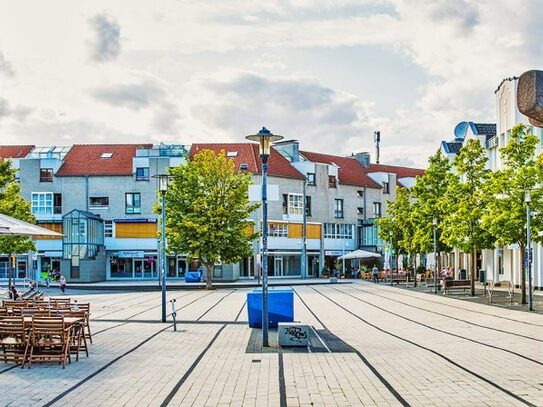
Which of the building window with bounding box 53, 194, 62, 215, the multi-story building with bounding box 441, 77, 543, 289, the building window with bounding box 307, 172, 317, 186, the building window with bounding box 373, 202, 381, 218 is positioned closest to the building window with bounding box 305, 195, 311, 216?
the building window with bounding box 307, 172, 317, 186

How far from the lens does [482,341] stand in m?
18.1

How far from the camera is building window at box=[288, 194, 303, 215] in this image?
74.9 m

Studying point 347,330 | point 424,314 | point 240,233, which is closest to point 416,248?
point 240,233

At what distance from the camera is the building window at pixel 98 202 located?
232ft

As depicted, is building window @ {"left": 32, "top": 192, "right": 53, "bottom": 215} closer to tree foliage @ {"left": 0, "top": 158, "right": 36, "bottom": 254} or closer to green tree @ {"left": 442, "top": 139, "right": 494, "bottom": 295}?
tree foliage @ {"left": 0, "top": 158, "right": 36, "bottom": 254}

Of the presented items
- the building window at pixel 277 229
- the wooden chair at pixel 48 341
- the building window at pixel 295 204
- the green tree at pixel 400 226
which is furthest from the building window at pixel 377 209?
the wooden chair at pixel 48 341

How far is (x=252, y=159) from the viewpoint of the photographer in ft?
241

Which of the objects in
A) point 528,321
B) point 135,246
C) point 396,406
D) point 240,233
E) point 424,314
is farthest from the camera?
point 135,246

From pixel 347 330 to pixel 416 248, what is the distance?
106 ft

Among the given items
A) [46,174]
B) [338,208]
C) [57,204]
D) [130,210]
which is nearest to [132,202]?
[130,210]

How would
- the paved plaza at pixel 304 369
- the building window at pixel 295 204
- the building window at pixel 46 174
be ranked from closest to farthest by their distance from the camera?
the paved plaza at pixel 304 369
the building window at pixel 46 174
the building window at pixel 295 204

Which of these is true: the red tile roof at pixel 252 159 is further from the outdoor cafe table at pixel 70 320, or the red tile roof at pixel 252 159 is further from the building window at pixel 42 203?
the outdoor cafe table at pixel 70 320

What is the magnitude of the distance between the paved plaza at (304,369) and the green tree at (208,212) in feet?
85.6

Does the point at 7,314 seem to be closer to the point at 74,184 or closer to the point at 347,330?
the point at 347,330
